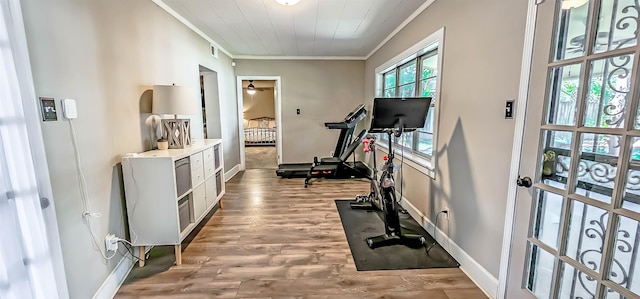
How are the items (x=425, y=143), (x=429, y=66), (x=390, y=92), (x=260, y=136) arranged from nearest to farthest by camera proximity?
(x=429, y=66) → (x=425, y=143) → (x=390, y=92) → (x=260, y=136)

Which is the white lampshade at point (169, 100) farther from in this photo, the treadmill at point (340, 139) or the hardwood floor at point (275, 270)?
the treadmill at point (340, 139)

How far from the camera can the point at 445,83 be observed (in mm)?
→ 2467

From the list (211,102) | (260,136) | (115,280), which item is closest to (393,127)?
(115,280)

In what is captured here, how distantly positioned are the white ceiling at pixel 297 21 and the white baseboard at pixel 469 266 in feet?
7.35

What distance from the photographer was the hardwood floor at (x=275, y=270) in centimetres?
191

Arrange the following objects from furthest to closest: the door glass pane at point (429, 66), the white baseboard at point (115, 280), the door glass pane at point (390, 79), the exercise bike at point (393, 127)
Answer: the door glass pane at point (390, 79), the door glass pane at point (429, 66), the exercise bike at point (393, 127), the white baseboard at point (115, 280)

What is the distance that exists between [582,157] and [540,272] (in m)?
0.69

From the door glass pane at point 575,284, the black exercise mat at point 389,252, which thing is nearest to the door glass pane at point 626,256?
the door glass pane at point 575,284

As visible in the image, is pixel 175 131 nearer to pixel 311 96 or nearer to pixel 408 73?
pixel 408 73

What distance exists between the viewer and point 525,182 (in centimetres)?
154

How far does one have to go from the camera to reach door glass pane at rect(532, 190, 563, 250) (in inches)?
54.7

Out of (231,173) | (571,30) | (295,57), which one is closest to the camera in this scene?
(571,30)

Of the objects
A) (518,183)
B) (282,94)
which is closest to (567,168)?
(518,183)

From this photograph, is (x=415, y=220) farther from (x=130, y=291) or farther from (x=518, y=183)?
(x=130, y=291)
